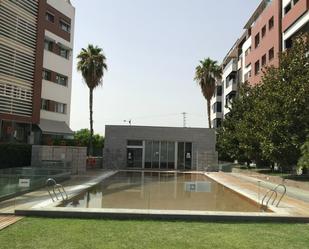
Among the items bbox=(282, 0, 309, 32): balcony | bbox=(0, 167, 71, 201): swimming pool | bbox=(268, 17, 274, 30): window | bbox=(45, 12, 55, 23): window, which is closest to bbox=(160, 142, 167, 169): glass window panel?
bbox=(268, 17, 274, 30): window

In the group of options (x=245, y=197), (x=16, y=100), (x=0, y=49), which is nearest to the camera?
(x=245, y=197)

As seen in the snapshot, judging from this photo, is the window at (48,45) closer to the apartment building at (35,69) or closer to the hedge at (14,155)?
the apartment building at (35,69)

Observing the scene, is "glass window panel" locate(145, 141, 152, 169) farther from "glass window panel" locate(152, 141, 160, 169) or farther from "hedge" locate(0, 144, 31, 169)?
"hedge" locate(0, 144, 31, 169)

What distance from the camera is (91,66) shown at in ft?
149

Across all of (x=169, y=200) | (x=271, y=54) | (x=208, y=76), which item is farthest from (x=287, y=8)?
(x=169, y=200)

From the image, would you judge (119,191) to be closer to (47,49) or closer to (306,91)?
(306,91)

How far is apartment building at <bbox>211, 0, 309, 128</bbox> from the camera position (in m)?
36.4

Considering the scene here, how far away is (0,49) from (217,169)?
22.9 m

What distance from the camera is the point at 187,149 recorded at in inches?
1790

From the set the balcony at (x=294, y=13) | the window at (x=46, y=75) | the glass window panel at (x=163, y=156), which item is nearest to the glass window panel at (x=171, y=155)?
the glass window panel at (x=163, y=156)

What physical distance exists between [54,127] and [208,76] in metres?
22.2

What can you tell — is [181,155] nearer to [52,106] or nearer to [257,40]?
[52,106]

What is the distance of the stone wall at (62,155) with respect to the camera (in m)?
31.5

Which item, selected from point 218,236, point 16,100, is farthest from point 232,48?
point 218,236
